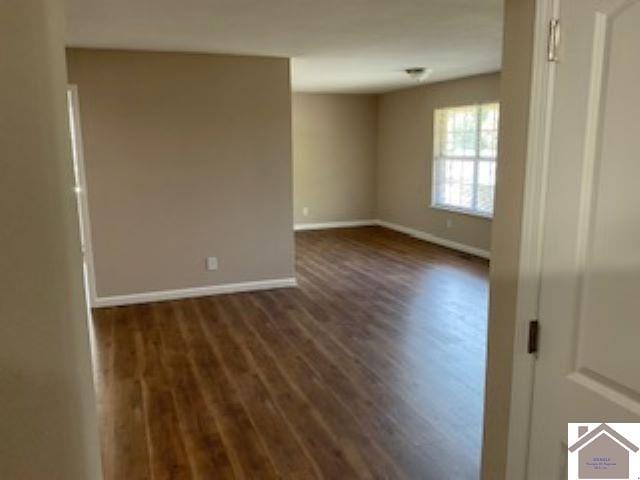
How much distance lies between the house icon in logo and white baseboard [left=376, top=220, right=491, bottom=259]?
18.1 feet

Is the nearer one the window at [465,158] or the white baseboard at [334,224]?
→ the window at [465,158]

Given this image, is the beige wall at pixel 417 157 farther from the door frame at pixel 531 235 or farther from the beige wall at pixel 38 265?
the beige wall at pixel 38 265

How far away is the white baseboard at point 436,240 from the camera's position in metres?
6.79

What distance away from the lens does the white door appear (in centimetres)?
105

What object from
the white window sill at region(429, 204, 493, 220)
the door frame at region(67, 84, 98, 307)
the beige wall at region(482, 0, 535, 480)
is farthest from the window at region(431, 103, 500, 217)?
the beige wall at region(482, 0, 535, 480)

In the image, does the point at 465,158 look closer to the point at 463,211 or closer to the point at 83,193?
the point at 463,211

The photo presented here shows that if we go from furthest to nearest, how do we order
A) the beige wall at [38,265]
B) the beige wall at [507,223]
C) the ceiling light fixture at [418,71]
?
1. the ceiling light fixture at [418,71]
2. the beige wall at [507,223]
3. the beige wall at [38,265]

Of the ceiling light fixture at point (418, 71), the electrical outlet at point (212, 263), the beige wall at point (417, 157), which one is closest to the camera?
the electrical outlet at point (212, 263)

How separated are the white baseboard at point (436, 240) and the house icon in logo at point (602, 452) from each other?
18.1 feet

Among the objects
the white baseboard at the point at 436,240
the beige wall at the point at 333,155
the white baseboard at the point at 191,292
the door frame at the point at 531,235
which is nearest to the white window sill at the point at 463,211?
the white baseboard at the point at 436,240

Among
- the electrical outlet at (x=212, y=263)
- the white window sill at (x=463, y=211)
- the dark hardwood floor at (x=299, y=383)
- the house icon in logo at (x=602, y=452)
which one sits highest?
the house icon in logo at (x=602, y=452)

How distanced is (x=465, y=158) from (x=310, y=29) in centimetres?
392

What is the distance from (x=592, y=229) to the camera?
1.14m

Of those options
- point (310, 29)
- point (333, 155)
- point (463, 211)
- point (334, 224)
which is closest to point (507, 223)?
point (310, 29)
